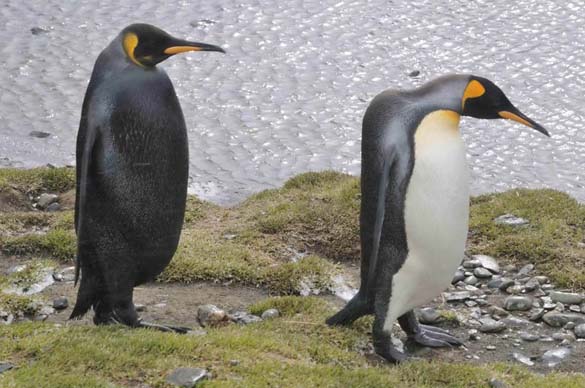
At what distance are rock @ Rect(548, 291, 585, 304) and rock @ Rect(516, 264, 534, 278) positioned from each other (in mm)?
331

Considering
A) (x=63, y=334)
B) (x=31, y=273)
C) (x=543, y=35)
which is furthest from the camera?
(x=543, y=35)

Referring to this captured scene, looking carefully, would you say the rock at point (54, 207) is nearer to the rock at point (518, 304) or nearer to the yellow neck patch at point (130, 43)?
the yellow neck patch at point (130, 43)

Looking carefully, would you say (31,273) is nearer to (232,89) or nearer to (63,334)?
(63,334)

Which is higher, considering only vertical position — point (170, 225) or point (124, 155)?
point (124, 155)

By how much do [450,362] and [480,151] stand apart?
12.4 feet

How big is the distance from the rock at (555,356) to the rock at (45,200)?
3669mm

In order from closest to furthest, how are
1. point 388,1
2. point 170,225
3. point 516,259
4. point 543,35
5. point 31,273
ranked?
point 170,225 < point 31,273 < point 516,259 < point 543,35 < point 388,1

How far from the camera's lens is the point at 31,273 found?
224 inches

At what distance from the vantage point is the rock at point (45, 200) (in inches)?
276

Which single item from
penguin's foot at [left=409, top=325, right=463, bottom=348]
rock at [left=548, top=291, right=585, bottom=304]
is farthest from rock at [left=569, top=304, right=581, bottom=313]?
penguin's foot at [left=409, top=325, right=463, bottom=348]

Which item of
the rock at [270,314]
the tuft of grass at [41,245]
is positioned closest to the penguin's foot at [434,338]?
the rock at [270,314]

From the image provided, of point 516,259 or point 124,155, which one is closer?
point 124,155

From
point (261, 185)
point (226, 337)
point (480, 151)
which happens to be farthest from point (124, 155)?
point (480, 151)

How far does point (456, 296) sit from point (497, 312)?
0.97 feet
